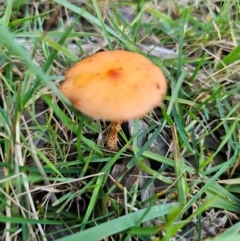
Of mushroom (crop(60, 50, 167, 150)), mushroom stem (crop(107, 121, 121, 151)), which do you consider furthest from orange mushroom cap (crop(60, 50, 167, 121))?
mushroom stem (crop(107, 121, 121, 151))

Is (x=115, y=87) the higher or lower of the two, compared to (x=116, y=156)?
higher

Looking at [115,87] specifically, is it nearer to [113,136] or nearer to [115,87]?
[115,87]

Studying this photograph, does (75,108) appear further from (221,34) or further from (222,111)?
(221,34)

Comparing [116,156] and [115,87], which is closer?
[115,87]

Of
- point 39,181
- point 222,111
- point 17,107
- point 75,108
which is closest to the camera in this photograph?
point 75,108

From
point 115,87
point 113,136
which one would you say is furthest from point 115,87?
point 113,136

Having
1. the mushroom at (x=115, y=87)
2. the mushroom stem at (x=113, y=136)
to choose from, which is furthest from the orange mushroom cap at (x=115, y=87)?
the mushroom stem at (x=113, y=136)

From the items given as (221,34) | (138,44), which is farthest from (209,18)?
(138,44)
